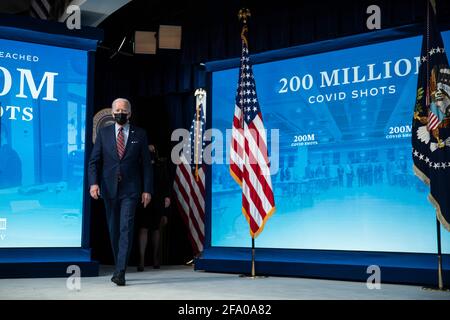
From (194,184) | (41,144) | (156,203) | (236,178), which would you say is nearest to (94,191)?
(41,144)

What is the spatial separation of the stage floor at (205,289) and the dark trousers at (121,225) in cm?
25

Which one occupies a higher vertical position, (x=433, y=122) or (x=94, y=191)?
(x=433, y=122)

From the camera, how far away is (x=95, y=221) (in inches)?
327

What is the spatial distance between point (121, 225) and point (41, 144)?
165cm

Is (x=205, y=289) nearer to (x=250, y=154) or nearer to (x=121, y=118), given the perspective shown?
(x=121, y=118)

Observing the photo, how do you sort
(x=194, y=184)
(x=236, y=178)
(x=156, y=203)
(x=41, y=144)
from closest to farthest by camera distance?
(x=41, y=144) → (x=236, y=178) → (x=156, y=203) → (x=194, y=184)

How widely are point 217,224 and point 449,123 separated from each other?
294cm

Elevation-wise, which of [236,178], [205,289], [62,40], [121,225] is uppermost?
[62,40]

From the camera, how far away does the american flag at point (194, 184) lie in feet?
26.5

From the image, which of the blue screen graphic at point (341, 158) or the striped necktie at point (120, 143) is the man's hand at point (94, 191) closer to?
the striped necktie at point (120, 143)

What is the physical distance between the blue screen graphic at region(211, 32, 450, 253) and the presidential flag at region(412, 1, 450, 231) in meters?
0.41

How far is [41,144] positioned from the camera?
585 centimetres

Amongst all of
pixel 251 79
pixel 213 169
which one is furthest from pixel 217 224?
pixel 251 79
